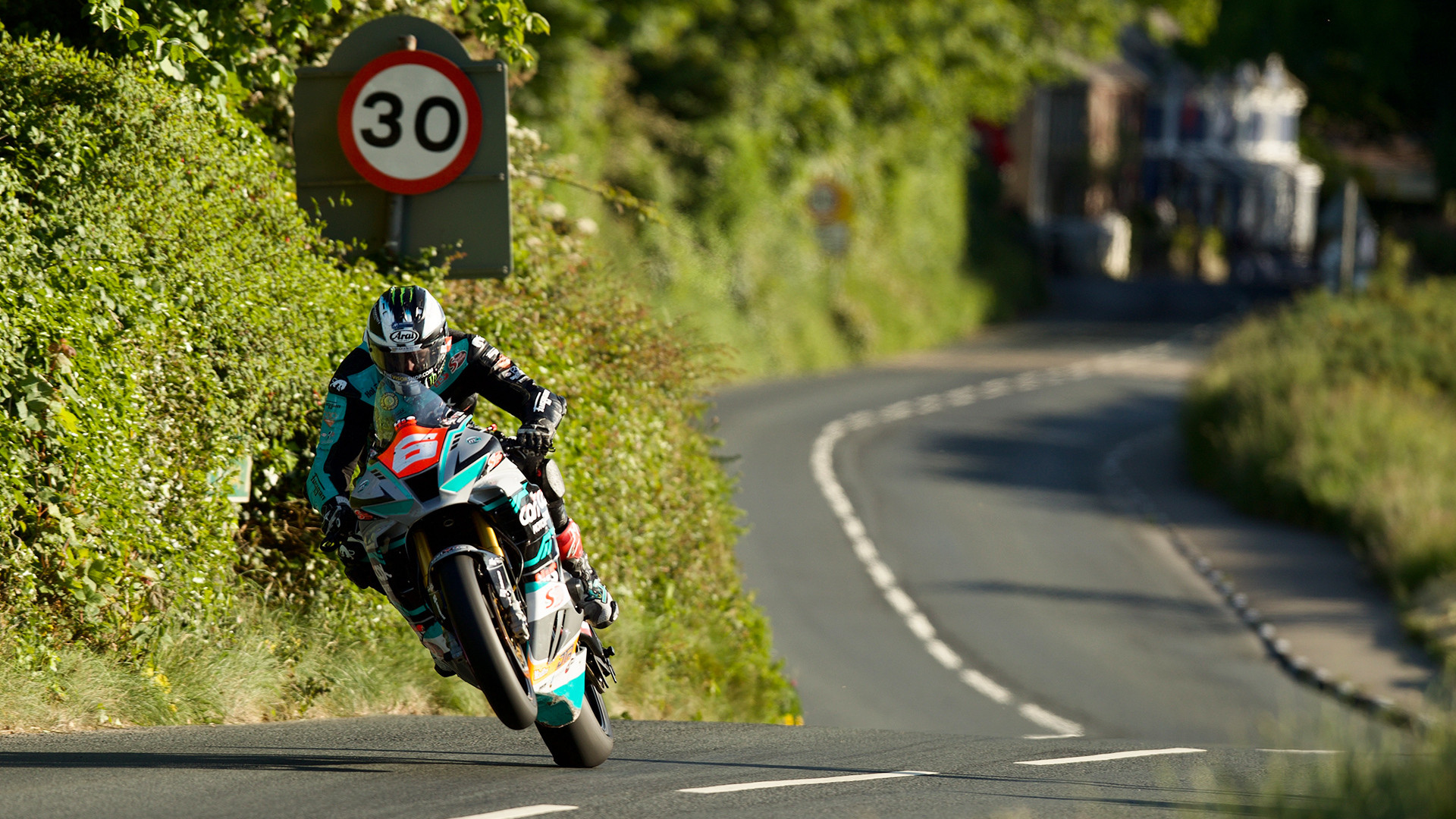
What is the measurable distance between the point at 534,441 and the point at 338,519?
0.74 m

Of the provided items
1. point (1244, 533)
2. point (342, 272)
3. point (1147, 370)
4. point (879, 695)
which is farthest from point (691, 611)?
point (1147, 370)

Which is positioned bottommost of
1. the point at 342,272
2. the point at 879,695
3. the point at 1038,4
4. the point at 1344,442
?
the point at 879,695

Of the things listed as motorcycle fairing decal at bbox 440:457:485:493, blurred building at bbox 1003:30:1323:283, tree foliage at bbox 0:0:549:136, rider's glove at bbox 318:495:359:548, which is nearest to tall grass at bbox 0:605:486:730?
rider's glove at bbox 318:495:359:548

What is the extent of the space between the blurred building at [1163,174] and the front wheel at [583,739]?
190 ft

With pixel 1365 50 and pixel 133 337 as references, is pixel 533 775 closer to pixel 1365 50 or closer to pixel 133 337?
pixel 133 337

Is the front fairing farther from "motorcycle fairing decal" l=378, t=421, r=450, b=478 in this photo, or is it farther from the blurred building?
the blurred building

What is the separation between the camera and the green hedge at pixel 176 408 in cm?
684

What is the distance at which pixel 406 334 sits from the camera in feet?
20.4

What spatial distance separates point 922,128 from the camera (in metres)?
40.9

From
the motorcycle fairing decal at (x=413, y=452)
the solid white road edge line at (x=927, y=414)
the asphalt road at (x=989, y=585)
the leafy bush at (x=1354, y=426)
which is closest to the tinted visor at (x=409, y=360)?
the motorcycle fairing decal at (x=413, y=452)

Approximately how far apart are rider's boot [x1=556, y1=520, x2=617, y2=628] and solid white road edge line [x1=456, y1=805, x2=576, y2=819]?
1015 mm

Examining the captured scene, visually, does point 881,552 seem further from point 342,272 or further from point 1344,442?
point 342,272

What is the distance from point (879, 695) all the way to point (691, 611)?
17.6 feet

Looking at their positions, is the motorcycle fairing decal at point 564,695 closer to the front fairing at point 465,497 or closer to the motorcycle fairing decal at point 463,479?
the front fairing at point 465,497
